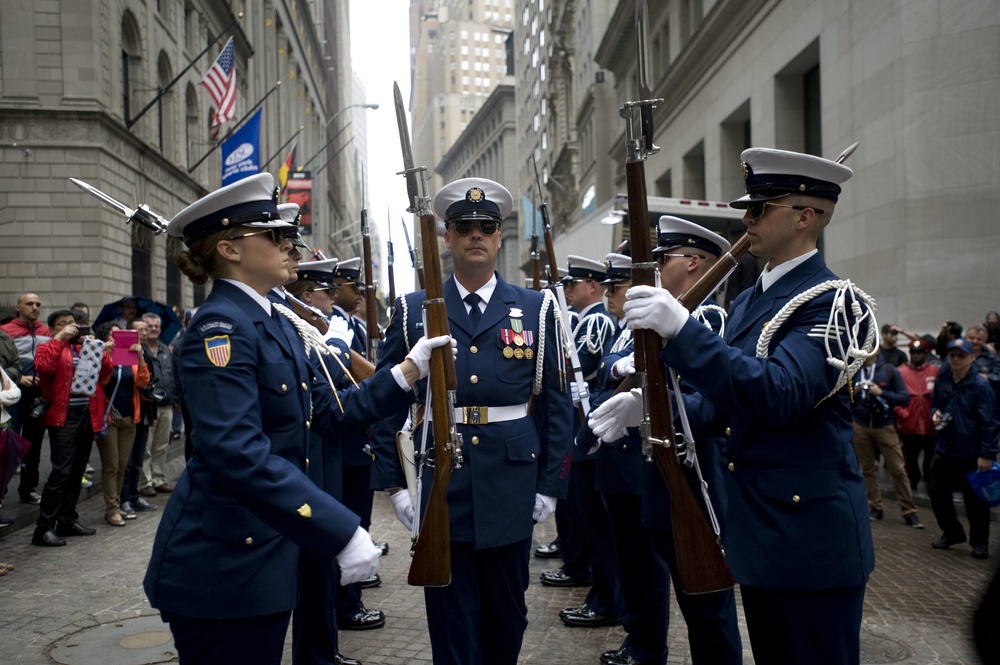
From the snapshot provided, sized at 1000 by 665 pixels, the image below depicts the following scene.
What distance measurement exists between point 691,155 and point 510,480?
23.1 meters

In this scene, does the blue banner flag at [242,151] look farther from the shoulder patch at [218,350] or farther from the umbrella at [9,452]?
the shoulder patch at [218,350]

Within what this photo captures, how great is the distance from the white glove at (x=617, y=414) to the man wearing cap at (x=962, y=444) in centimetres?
602

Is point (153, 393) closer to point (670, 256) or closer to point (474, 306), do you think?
point (474, 306)

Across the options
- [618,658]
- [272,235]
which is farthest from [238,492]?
[618,658]

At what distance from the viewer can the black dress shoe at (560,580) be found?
23.3ft

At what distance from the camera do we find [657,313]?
2951 millimetres

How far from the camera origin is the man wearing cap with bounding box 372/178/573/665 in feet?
12.7

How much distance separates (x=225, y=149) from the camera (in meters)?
22.6

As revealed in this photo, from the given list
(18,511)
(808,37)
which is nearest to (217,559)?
(18,511)

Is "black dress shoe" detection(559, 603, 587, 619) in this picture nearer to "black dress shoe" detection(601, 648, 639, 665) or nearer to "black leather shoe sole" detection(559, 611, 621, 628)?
"black leather shoe sole" detection(559, 611, 621, 628)

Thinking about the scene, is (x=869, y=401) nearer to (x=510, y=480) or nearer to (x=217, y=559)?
(x=510, y=480)

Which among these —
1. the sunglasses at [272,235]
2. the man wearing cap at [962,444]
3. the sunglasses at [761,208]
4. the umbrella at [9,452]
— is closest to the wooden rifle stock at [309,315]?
the sunglasses at [272,235]

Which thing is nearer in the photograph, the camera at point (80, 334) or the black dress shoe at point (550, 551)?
the black dress shoe at point (550, 551)

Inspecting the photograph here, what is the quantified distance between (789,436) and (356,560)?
145cm
